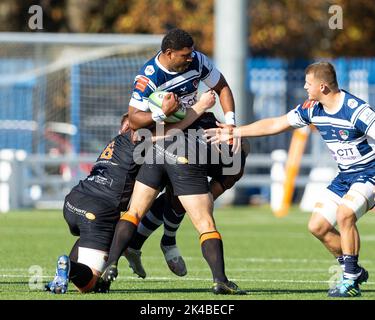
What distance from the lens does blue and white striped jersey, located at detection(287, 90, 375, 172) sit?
36.0 ft

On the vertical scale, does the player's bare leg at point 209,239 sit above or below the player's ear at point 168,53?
below

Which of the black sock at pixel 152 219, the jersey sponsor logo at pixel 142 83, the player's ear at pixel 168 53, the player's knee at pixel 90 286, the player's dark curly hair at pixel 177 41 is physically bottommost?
the player's knee at pixel 90 286

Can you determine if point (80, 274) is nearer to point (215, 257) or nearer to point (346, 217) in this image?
point (215, 257)

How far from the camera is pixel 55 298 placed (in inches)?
409

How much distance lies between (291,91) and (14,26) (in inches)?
445

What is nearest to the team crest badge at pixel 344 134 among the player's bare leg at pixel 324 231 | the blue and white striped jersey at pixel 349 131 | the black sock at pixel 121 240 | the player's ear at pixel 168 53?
the blue and white striped jersey at pixel 349 131

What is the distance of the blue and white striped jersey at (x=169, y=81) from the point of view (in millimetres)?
11172

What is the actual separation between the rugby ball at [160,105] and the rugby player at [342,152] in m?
0.30

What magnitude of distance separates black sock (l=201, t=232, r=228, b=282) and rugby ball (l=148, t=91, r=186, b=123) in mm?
1105

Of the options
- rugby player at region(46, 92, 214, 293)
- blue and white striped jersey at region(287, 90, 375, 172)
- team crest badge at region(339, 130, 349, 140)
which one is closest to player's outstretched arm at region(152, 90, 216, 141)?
rugby player at region(46, 92, 214, 293)

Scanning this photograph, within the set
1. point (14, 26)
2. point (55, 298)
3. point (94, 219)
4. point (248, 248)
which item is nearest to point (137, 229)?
point (94, 219)

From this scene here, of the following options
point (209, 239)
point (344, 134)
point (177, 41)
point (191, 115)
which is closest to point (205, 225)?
point (209, 239)

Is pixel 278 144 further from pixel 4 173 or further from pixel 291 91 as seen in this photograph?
pixel 4 173

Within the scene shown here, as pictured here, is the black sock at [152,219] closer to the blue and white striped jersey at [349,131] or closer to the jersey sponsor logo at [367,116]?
the blue and white striped jersey at [349,131]
